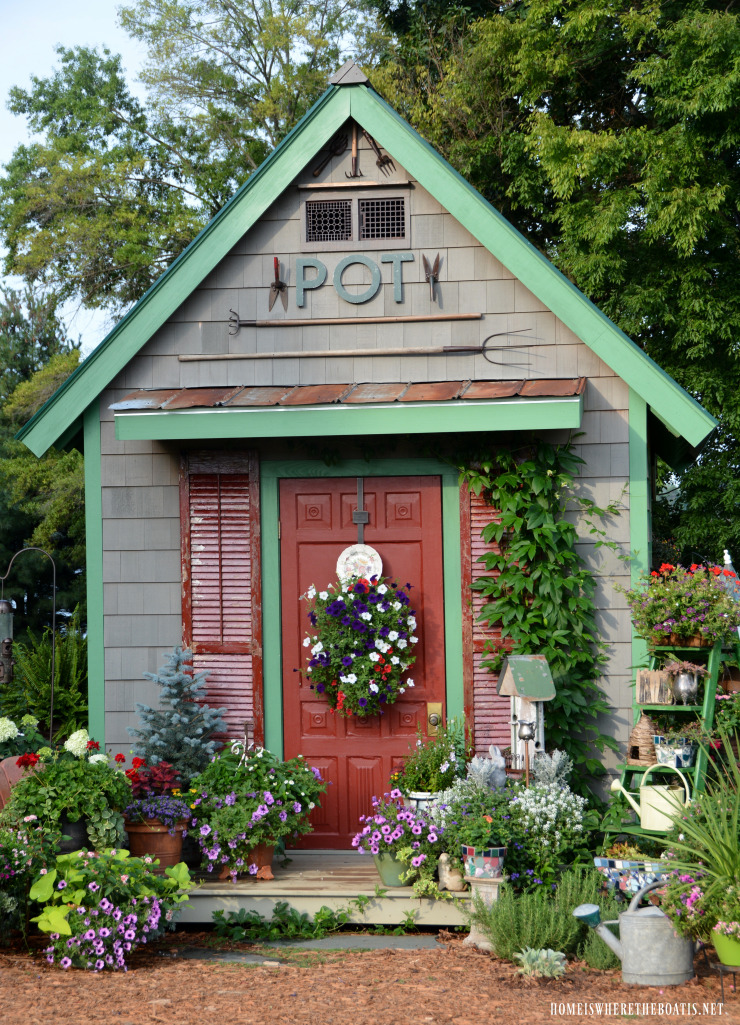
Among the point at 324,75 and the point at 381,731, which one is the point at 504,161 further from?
the point at 381,731

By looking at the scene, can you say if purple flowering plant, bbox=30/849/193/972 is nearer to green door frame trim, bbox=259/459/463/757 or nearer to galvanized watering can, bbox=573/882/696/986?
green door frame trim, bbox=259/459/463/757

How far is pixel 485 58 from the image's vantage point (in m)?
14.3

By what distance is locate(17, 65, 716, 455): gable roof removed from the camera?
243 inches

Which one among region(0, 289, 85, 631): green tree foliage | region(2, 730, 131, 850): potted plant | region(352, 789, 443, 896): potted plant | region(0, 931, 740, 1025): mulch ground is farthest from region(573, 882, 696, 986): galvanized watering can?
region(0, 289, 85, 631): green tree foliage

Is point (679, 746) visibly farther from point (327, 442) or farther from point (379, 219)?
point (379, 219)

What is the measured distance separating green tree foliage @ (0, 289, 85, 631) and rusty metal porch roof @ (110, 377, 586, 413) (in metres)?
9.42

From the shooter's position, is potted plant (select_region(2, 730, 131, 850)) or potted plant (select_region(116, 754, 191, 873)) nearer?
potted plant (select_region(2, 730, 131, 850))

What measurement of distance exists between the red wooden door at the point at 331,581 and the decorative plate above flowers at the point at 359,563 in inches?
3.2

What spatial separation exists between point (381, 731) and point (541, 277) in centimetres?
311

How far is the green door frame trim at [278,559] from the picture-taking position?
6.43 m

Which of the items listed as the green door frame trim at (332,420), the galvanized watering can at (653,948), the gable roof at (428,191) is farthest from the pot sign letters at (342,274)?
the galvanized watering can at (653,948)

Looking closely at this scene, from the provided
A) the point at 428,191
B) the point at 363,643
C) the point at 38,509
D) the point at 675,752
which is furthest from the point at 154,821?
the point at 38,509

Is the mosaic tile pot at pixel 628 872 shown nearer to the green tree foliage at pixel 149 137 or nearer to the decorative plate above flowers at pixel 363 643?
the decorative plate above flowers at pixel 363 643

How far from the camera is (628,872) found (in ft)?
17.1
